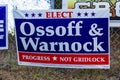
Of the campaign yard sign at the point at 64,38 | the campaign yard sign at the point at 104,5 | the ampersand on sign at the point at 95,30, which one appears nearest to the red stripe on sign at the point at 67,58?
the campaign yard sign at the point at 64,38

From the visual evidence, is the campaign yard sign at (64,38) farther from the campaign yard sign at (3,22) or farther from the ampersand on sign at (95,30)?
the campaign yard sign at (3,22)

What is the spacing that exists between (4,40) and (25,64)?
0.49 metres

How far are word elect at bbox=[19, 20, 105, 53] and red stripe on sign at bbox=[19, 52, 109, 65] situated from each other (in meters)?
0.08

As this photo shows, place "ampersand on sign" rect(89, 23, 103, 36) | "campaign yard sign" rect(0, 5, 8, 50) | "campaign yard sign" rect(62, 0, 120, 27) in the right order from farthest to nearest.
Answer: "campaign yard sign" rect(62, 0, 120, 27) → "campaign yard sign" rect(0, 5, 8, 50) → "ampersand on sign" rect(89, 23, 103, 36)

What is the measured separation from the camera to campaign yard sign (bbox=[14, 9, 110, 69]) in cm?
614

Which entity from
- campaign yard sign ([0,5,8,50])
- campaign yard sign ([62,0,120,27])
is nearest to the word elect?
campaign yard sign ([0,5,8,50])

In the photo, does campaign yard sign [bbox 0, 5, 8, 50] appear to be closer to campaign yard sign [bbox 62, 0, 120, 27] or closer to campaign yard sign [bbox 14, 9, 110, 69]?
campaign yard sign [bbox 14, 9, 110, 69]

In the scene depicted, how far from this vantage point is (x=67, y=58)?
A: 6273 millimetres

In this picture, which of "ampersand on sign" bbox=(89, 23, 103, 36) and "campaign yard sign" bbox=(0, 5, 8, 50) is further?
"campaign yard sign" bbox=(0, 5, 8, 50)

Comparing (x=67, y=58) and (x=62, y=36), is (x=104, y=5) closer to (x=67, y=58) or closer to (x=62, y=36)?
(x=62, y=36)

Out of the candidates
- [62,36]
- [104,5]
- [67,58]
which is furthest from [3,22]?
[104,5]

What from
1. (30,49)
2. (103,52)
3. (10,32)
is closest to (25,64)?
(30,49)

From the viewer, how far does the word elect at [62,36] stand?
616cm

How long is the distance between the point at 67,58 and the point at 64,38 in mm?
300
